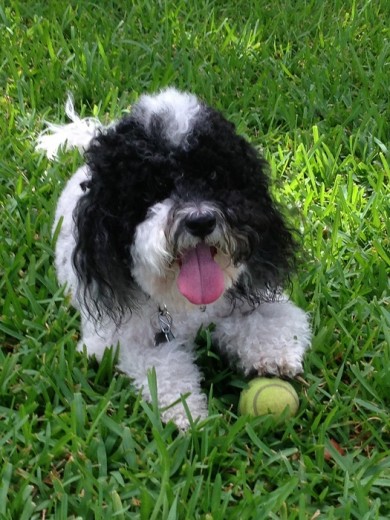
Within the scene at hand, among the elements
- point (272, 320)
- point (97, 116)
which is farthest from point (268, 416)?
point (97, 116)

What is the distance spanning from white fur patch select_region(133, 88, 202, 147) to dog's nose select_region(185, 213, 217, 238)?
216 mm

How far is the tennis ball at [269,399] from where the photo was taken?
2.06m

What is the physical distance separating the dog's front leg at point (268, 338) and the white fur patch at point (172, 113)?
629mm

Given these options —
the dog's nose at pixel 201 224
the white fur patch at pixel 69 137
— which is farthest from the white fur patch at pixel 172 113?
the white fur patch at pixel 69 137

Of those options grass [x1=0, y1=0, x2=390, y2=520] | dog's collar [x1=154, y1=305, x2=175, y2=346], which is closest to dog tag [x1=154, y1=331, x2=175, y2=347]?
dog's collar [x1=154, y1=305, x2=175, y2=346]

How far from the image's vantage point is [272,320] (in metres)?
2.31

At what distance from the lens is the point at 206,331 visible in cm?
236

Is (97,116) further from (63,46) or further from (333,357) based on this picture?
(333,357)

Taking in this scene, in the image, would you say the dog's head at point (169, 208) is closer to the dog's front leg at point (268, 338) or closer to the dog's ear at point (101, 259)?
the dog's ear at point (101, 259)

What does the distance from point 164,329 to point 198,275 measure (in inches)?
14.9

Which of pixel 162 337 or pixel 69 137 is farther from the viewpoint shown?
pixel 69 137

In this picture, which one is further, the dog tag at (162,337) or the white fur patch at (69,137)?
the white fur patch at (69,137)

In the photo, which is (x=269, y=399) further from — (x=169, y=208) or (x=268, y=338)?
(x=169, y=208)

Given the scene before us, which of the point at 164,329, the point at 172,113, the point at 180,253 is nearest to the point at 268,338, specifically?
the point at 164,329
